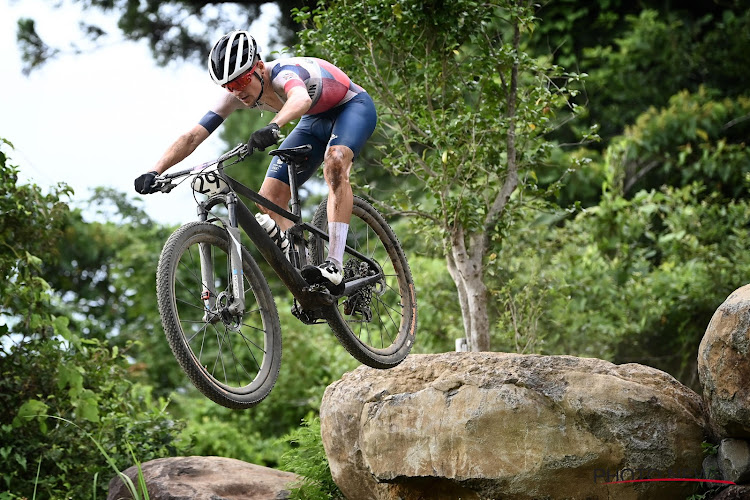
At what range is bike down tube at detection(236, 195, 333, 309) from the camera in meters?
4.40

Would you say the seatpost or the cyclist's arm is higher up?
the cyclist's arm

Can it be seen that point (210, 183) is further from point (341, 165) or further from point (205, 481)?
point (205, 481)

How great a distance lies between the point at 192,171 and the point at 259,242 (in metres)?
0.46

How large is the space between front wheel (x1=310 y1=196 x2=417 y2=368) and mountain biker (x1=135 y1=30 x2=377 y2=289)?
0.21 m

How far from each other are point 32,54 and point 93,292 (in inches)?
133

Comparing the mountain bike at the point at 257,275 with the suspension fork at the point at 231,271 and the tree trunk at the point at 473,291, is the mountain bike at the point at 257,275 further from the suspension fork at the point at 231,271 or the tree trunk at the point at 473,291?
the tree trunk at the point at 473,291

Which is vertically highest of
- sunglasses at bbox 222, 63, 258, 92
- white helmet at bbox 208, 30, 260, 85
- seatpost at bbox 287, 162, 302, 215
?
white helmet at bbox 208, 30, 260, 85

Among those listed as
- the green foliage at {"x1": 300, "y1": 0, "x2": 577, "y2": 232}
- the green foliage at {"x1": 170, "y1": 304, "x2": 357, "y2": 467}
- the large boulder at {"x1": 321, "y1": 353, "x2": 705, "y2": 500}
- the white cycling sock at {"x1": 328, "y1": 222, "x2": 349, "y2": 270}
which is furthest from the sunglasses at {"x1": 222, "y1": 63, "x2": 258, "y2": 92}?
the green foliage at {"x1": 170, "y1": 304, "x2": 357, "y2": 467}

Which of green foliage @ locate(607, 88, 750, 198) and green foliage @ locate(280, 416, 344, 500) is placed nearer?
green foliage @ locate(280, 416, 344, 500)

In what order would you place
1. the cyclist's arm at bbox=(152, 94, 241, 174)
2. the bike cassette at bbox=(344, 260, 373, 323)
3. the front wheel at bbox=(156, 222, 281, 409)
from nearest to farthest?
the front wheel at bbox=(156, 222, 281, 409), the cyclist's arm at bbox=(152, 94, 241, 174), the bike cassette at bbox=(344, 260, 373, 323)

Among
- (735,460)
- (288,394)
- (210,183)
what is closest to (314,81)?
(210,183)

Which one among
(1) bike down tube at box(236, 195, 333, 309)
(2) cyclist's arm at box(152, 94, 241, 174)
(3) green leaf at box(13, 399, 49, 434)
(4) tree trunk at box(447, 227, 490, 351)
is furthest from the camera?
(4) tree trunk at box(447, 227, 490, 351)

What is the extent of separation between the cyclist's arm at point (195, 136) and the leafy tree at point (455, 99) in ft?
6.61

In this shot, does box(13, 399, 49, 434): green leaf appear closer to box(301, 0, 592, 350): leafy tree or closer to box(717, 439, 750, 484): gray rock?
box(301, 0, 592, 350): leafy tree
